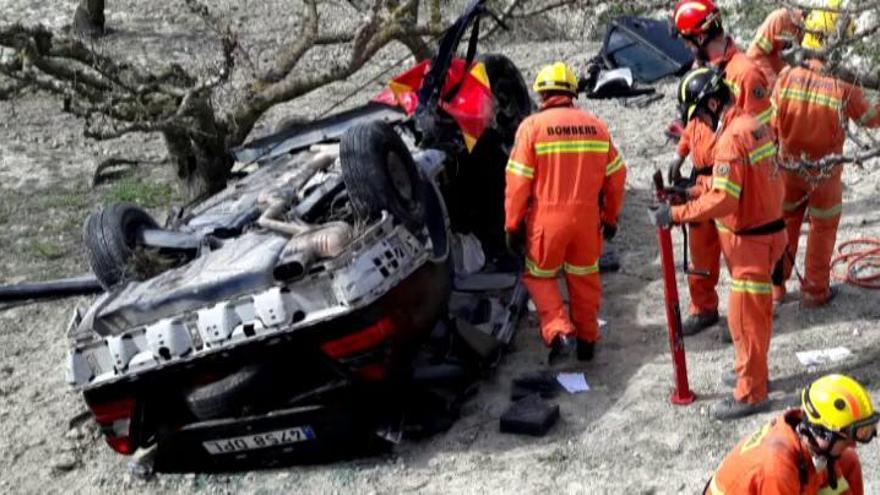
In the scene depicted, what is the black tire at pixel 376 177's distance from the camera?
6.70m

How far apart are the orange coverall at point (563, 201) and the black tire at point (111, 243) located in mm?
2160

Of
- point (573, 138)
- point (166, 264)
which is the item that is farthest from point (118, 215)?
point (573, 138)

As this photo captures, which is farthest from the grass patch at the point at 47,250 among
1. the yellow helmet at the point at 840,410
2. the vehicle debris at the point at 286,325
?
the yellow helmet at the point at 840,410

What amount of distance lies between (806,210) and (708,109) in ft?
6.17

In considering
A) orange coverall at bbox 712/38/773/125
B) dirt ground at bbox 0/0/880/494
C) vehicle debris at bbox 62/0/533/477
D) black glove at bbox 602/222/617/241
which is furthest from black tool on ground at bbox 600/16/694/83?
vehicle debris at bbox 62/0/533/477

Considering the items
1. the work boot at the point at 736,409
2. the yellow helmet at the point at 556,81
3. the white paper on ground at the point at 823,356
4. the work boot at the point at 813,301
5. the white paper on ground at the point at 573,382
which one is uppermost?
the yellow helmet at the point at 556,81

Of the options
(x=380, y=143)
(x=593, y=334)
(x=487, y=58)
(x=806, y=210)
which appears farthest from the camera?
(x=487, y=58)

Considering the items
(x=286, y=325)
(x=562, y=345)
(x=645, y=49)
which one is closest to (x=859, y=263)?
(x=562, y=345)

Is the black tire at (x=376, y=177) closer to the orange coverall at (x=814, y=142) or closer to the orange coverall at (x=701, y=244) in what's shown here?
the orange coverall at (x=701, y=244)

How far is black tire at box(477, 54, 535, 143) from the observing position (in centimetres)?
913

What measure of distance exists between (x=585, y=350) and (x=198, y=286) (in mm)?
2382

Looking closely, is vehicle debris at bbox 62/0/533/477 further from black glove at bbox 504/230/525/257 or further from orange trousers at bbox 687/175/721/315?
orange trousers at bbox 687/175/721/315

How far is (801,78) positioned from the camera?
7.56m

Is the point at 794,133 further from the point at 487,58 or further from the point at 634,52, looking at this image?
the point at 634,52
